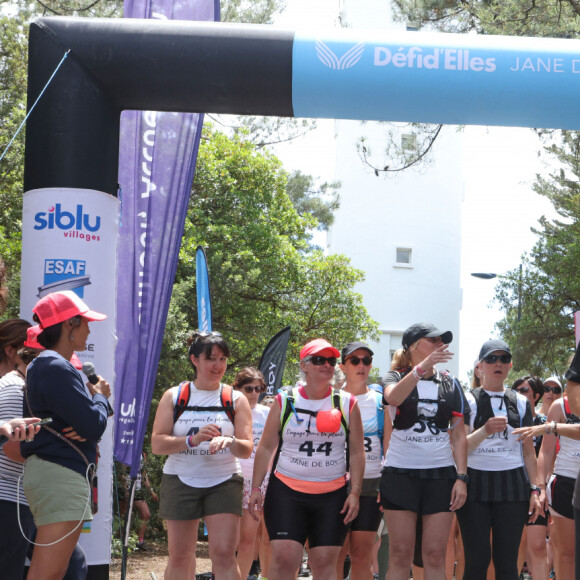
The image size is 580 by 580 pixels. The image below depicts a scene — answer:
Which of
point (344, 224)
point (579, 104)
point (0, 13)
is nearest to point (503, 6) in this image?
point (579, 104)

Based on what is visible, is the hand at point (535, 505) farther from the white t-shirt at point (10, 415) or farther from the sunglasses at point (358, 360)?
the white t-shirt at point (10, 415)

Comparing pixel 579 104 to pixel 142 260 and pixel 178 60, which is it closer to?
pixel 178 60

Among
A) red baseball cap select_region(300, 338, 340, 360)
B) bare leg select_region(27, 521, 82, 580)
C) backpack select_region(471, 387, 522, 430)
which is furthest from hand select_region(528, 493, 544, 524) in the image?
bare leg select_region(27, 521, 82, 580)

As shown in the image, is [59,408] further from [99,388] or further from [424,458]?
[424,458]

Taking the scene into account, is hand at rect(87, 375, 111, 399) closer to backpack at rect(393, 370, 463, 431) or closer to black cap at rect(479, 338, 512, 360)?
backpack at rect(393, 370, 463, 431)

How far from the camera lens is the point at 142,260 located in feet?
22.6

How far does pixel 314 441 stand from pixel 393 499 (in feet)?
2.27

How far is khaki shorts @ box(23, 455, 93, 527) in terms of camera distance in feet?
15.4

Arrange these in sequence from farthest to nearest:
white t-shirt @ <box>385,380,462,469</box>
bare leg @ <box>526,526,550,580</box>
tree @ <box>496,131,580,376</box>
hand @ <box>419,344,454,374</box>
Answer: tree @ <box>496,131,580,376</box>
bare leg @ <box>526,526,550,580</box>
white t-shirt @ <box>385,380,462,469</box>
hand @ <box>419,344,454,374</box>

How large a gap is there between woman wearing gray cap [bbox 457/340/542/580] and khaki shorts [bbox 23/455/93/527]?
3009 mm

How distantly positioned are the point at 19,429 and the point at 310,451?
2.41 metres

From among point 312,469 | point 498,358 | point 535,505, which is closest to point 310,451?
point 312,469

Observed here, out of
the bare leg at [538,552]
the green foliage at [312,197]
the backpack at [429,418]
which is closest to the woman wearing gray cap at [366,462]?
the backpack at [429,418]

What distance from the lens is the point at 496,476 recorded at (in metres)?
6.70
